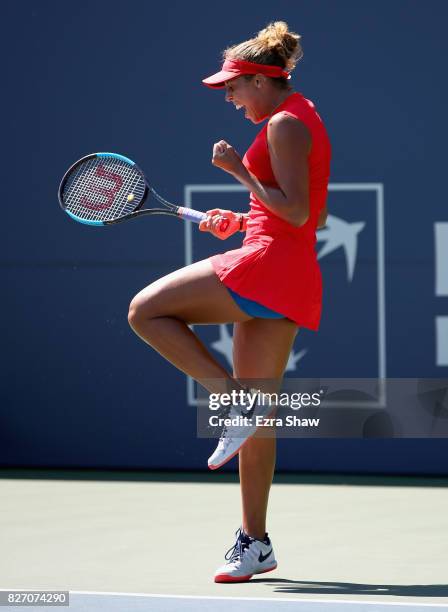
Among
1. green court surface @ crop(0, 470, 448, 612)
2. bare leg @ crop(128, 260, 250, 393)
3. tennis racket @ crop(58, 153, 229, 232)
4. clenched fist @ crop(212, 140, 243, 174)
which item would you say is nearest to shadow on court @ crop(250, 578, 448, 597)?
green court surface @ crop(0, 470, 448, 612)

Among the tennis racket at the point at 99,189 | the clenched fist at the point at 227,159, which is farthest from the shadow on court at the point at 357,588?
the tennis racket at the point at 99,189

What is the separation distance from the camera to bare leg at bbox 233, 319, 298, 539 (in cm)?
412

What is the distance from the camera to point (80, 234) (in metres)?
Answer: 6.55

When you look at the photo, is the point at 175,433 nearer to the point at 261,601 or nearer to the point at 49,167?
the point at 49,167

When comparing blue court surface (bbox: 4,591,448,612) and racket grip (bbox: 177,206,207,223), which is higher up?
racket grip (bbox: 177,206,207,223)

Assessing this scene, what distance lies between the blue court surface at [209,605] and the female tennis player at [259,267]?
0.31m

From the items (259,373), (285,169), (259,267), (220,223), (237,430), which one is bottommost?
(237,430)

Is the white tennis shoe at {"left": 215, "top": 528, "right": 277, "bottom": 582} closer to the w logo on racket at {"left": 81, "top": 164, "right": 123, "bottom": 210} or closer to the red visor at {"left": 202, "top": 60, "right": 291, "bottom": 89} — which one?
the w logo on racket at {"left": 81, "top": 164, "right": 123, "bottom": 210}

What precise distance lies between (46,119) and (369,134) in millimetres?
1483

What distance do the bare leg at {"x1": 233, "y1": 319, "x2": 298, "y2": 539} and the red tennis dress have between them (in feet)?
0.26

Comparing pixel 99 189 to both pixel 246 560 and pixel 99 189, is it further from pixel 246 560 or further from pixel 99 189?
pixel 246 560

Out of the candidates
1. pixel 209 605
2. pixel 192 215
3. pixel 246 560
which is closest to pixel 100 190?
pixel 192 215

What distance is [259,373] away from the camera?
4117 millimetres

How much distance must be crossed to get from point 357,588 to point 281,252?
3.19 ft
